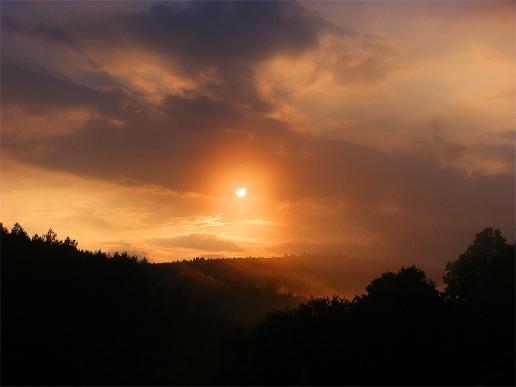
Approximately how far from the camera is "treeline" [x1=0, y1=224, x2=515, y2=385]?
53.5m

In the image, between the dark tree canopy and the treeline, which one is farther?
the dark tree canopy

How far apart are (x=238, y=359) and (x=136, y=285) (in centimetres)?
2528

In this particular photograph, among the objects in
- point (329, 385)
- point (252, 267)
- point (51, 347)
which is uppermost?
point (252, 267)

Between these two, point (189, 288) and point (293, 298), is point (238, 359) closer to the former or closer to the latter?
point (189, 288)

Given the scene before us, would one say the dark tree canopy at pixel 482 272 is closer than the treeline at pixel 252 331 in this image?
No

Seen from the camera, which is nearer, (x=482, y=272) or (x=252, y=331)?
(x=252, y=331)

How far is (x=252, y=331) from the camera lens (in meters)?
62.0

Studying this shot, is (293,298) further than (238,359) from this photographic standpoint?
Yes

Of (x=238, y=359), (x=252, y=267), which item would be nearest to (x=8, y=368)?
(x=238, y=359)

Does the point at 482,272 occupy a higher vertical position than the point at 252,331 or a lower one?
higher

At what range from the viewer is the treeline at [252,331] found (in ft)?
176

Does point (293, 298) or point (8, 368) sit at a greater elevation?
point (293, 298)

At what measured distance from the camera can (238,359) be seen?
5669 centimetres

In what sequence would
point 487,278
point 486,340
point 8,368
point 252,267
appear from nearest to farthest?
point 8,368, point 486,340, point 487,278, point 252,267
